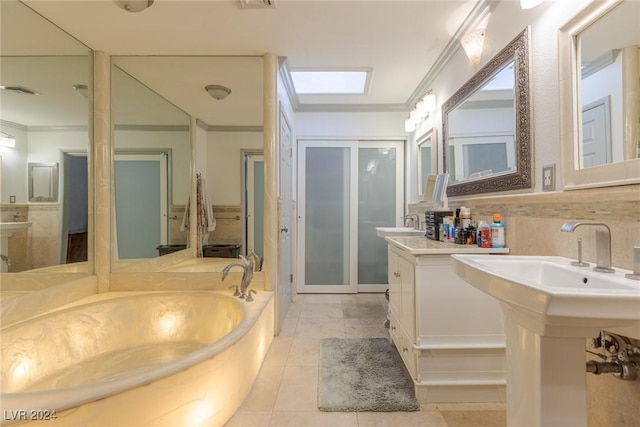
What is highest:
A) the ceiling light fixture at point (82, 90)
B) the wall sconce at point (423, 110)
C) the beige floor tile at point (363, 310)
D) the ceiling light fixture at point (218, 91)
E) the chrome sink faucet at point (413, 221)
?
the ceiling light fixture at point (218, 91)

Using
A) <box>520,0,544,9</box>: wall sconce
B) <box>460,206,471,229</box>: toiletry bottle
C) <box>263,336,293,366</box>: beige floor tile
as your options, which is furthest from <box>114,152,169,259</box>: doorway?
<box>520,0,544,9</box>: wall sconce

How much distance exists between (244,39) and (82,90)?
130cm

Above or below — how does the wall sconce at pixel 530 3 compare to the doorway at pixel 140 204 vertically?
above

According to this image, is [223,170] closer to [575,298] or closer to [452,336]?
[452,336]

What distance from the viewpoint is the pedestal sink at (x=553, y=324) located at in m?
0.70

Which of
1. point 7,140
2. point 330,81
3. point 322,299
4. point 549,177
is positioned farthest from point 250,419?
point 330,81

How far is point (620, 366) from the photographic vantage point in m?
0.91

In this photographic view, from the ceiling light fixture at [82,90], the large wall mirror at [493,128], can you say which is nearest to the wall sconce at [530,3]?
the large wall mirror at [493,128]

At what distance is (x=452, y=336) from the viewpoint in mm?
1530

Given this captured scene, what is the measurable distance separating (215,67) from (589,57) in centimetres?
239

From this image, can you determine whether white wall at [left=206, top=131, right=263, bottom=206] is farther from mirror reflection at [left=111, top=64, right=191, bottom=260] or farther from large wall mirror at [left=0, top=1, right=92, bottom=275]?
large wall mirror at [left=0, top=1, right=92, bottom=275]

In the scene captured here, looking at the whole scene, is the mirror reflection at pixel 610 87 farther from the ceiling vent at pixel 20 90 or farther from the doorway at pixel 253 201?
the ceiling vent at pixel 20 90

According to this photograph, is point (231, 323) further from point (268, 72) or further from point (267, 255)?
point (268, 72)

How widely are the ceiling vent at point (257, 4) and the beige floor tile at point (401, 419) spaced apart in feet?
7.78
